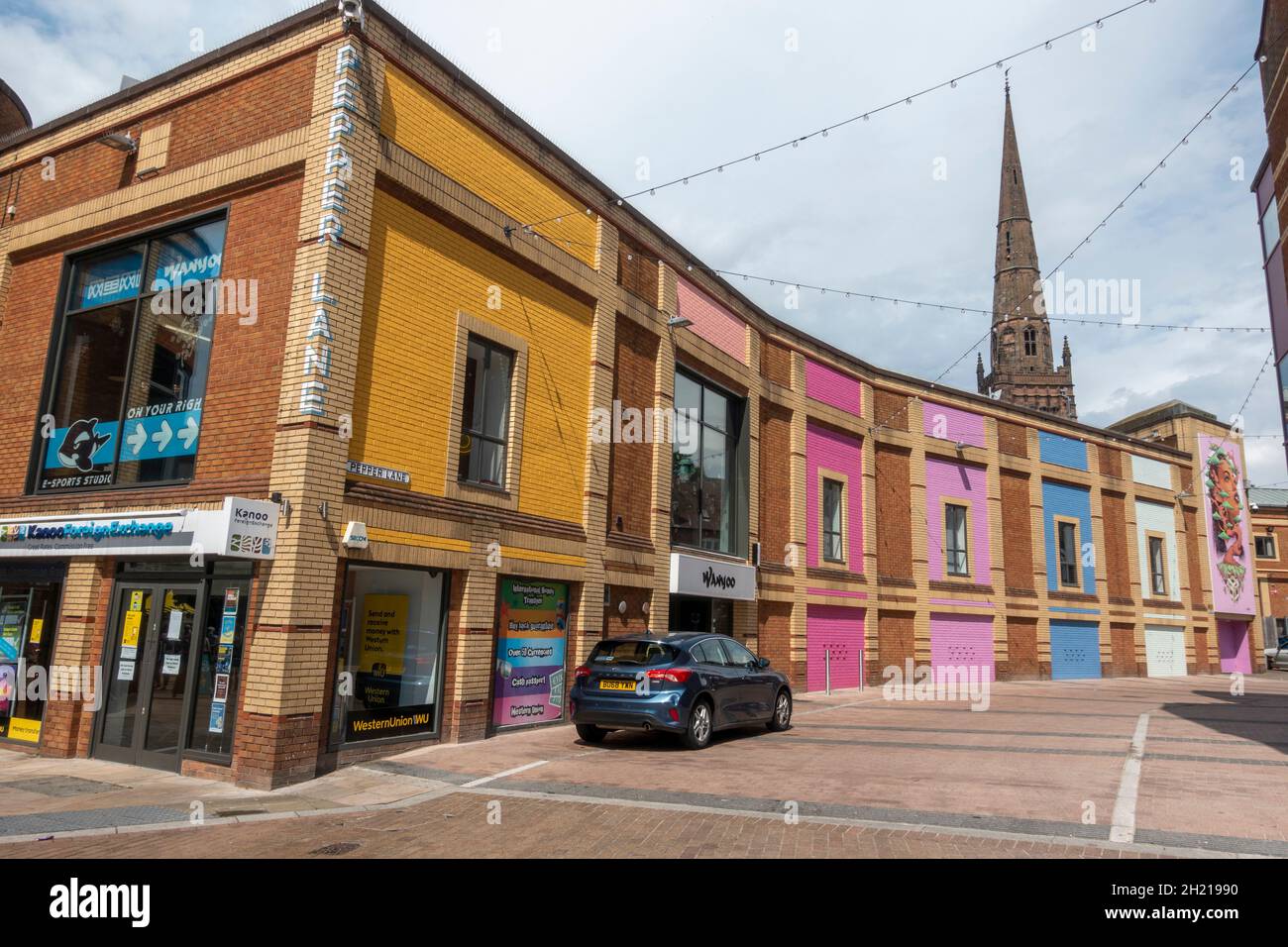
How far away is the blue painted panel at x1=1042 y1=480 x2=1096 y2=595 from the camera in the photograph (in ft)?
89.9

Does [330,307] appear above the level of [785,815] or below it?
above

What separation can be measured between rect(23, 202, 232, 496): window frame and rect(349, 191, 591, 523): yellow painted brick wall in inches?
80.5

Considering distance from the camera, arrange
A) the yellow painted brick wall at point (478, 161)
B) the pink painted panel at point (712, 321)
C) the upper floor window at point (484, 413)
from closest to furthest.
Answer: the yellow painted brick wall at point (478, 161), the upper floor window at point (484, 413), the pink painted panel at point (712, 321)

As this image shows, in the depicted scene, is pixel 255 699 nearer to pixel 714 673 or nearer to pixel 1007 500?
pixel 714 673

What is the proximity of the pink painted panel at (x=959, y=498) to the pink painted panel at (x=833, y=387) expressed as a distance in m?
3.53

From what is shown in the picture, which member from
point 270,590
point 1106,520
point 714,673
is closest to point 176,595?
point 270,590

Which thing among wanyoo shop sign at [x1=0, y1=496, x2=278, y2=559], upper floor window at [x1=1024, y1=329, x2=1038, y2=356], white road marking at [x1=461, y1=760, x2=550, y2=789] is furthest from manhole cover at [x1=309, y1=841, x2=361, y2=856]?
upper floor window at [x1=1024, y1=329, x2=1038, y2=356]

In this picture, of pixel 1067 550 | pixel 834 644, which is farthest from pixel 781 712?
pixel 1067 550

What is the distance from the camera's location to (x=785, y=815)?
7117mm

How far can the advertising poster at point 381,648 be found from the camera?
9992mm

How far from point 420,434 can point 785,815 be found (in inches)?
255

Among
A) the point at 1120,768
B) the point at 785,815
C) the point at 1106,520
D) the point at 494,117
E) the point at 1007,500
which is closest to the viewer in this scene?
the point at 785,815

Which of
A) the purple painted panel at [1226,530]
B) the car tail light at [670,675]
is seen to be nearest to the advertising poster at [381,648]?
the car tail light at [670,675]

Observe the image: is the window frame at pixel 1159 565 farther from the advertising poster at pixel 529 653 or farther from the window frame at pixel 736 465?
the advertising poster at pixel 529 653
